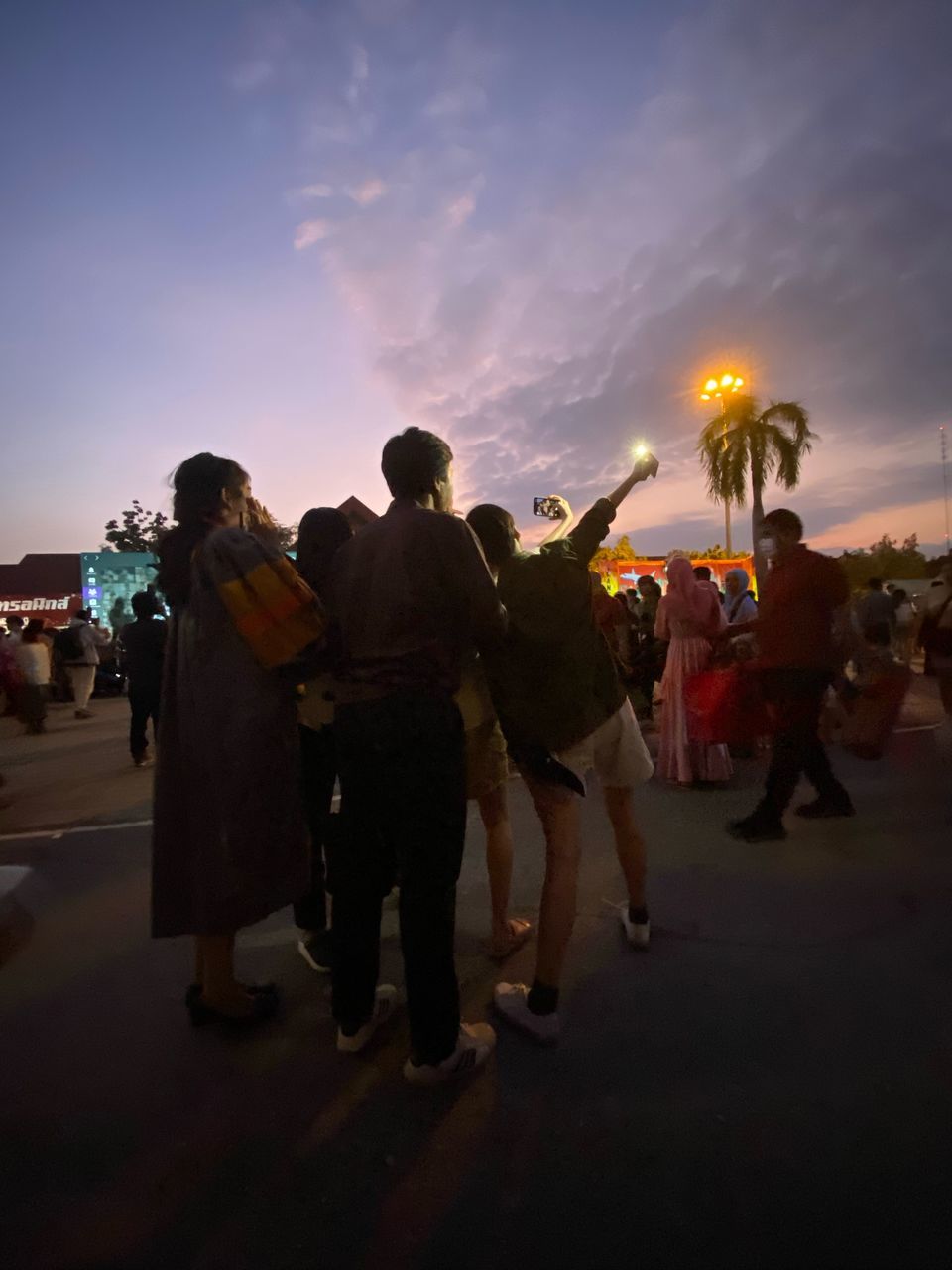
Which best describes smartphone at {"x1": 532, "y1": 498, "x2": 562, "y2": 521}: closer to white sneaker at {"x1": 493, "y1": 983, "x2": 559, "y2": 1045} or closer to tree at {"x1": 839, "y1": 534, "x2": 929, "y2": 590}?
white sneaker at {"x1": 493, "y1": 983, "x2": 559, "y2": 1045}

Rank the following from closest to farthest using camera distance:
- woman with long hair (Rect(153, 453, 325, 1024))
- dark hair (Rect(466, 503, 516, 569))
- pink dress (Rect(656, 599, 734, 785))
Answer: woman with long hair (Rect(153, 453, 325, 1024)), dark hair (Rect(466, 503, 516, 569)), pink dress (Rect(656, 599, 734, 785))

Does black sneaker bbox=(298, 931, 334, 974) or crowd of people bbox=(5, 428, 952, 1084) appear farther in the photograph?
black sneaker bbox=(298, 931, 334, 974)

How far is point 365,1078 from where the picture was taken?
2.40m

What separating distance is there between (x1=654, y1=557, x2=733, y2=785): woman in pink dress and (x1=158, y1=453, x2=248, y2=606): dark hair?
149 inches

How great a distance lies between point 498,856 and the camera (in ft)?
10.3

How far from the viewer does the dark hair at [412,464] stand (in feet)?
7.73

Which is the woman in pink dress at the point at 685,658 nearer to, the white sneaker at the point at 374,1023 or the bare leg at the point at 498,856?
the bare leg at the point at 498,856

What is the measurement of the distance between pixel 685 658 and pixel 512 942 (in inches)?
130

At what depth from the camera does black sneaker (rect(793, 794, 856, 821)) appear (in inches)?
189

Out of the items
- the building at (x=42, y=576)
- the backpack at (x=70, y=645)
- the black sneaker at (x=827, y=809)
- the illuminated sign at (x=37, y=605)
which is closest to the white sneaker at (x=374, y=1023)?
the black sneaker at (x=827, y=809)

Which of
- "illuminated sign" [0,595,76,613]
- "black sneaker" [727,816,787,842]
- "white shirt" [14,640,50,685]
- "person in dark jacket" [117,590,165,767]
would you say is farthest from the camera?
"illuminated sign" [0,595,76,613]

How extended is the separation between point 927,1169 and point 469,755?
1744mm

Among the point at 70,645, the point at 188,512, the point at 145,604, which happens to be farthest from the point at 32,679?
the point at 188,512

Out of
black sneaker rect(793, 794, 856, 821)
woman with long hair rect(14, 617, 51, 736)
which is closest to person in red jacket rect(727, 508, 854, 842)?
black sneaker rect(793, 794, 856, 821)
